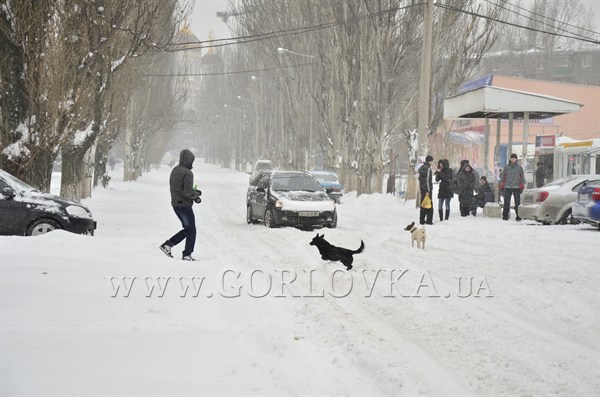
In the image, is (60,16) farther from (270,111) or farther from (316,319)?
(270,111)

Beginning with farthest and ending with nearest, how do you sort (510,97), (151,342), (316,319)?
1. (510,97)
2. (316,319)
3. (151,342)

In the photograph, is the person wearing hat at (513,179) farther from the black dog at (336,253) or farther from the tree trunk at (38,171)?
the tree trunk at (38,171)

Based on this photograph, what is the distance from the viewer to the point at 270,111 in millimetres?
65438

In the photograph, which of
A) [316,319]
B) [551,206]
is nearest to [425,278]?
[316,319]

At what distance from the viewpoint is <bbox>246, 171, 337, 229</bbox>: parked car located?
17703 millimetres

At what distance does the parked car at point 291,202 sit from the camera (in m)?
17.7

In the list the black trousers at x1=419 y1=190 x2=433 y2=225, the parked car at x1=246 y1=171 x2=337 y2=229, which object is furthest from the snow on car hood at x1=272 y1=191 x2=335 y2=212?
the black trousers at x1=419 y1=190 x2=433 y2=225

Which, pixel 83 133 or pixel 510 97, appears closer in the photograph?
pixel 83 133

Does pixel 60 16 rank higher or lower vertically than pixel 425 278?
higher

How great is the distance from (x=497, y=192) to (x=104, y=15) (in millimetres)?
12962

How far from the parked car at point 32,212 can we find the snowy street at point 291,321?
1.26 m

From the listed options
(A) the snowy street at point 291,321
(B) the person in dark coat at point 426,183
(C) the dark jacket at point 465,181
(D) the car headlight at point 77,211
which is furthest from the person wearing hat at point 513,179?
(D) the car headlight at point 77,211

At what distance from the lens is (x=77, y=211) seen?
42.7 feet

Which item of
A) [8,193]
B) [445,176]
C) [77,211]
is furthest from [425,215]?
[8,193]
